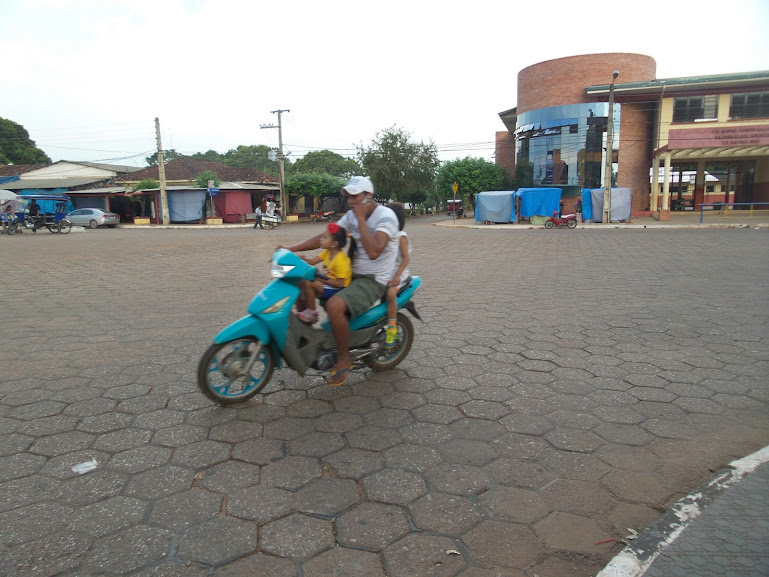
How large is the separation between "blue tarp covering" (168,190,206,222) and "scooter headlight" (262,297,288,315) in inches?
1413

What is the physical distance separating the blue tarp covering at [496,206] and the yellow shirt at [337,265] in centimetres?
2715

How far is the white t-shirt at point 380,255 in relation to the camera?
3.66 metres

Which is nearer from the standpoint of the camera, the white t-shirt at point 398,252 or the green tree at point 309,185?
the white t-shirt at point 398,252

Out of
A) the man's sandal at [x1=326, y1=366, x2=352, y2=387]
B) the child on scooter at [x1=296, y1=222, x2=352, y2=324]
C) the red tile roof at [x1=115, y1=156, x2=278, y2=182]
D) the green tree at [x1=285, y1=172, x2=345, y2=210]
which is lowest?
the man's sandal at [x1=326, y1=366, x2=352, y2=387]

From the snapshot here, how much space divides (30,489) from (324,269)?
6.97ft

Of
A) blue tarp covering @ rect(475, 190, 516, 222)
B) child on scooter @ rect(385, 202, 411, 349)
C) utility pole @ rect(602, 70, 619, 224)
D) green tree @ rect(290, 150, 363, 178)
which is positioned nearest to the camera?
child on scooter @ rect(385, 202, 411, 349)

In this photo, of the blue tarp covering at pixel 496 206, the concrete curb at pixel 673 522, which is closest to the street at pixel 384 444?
the concrete curb at pixel 673 522

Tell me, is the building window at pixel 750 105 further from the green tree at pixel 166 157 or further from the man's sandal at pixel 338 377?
the green tree at pixel 166 157

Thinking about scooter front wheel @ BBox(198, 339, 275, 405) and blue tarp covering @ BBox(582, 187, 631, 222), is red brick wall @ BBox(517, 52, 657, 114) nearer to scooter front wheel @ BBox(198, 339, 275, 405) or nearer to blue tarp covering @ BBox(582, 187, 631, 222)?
blue tarp covering @ BBox(582, 187, 631, 222)

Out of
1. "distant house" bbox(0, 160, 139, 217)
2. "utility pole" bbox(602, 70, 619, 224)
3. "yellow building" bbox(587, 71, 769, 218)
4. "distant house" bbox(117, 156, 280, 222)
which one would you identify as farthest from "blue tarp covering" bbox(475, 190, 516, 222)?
"distant house" bbox(0, 160, 139, 217)

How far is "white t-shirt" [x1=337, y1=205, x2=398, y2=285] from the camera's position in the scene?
366 cm

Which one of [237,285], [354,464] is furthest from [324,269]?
[237,285]

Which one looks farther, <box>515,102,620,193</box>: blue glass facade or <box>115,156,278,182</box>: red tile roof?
<box>115,156,278,182</box>: red tile roof

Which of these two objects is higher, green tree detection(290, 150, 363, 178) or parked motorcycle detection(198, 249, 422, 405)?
green tree detection(290, 150, 363, 178)
